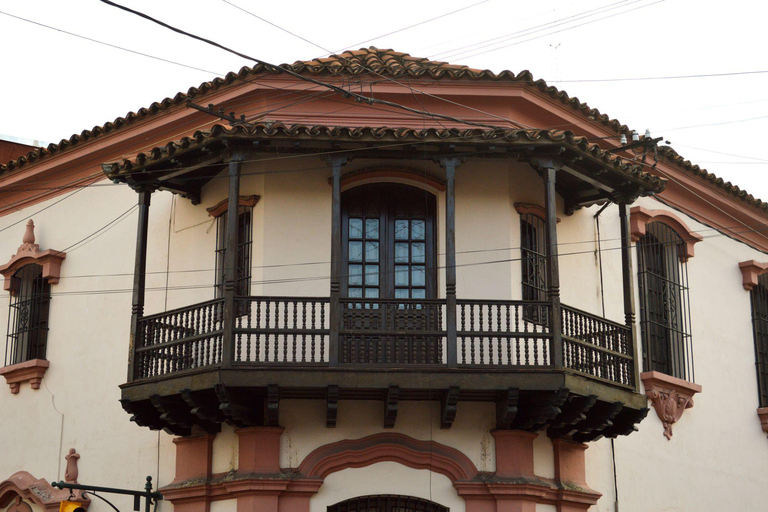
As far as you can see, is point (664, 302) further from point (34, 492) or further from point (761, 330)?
point (34, 492)

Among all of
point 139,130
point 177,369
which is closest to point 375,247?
point 177,369

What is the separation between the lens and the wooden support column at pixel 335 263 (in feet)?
43.5

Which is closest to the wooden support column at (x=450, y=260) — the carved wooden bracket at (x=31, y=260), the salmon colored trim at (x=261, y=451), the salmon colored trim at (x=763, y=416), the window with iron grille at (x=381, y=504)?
the window with iron grille at (x=381, y=504)

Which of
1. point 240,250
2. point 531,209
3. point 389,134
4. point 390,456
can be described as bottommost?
point 390,456

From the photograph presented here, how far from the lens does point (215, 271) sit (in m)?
15.2

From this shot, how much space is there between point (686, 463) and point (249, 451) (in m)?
6.44

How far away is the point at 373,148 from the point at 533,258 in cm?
263

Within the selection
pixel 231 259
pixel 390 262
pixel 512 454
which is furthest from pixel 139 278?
pixel 512 454

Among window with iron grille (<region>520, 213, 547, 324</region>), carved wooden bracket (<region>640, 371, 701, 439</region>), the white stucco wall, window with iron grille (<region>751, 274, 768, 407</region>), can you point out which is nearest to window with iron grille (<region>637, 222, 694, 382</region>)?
the white stucco wall

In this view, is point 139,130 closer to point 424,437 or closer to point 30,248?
point 30,248

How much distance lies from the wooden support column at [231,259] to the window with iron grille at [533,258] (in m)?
3.62

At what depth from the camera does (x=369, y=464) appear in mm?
13891

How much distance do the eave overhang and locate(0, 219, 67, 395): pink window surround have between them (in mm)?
3036

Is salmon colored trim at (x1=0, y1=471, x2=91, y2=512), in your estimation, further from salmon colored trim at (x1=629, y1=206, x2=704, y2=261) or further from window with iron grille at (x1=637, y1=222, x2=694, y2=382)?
salmon colored trim at (x1=629, y1=206, x2=704, y2=261)
